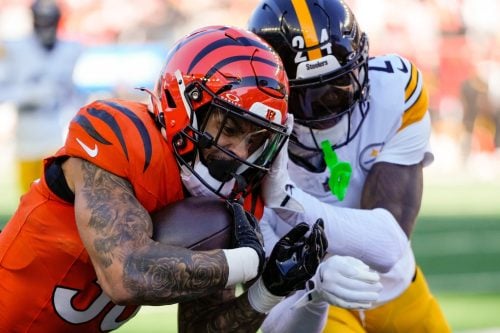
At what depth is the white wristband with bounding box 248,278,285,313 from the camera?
302 cm

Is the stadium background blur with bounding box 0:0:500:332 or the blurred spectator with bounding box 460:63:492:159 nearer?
the stadium background blur with bounding box 0:0:500:332

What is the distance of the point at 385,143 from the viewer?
150 inches

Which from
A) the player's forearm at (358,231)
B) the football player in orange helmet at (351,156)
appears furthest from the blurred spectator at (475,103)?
the player's forearm at (358,231)

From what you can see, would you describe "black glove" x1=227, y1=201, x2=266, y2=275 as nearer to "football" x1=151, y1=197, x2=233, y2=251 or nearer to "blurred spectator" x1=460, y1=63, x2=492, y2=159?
"football" x1=151, y1=197, x2=233, y2=251

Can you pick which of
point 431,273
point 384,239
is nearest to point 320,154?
point 384,239

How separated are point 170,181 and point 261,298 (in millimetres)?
436

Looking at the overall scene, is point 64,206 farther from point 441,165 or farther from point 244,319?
point 441,165

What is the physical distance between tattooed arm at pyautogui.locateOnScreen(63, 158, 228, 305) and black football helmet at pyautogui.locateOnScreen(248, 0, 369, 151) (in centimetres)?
91

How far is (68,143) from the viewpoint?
292 cm

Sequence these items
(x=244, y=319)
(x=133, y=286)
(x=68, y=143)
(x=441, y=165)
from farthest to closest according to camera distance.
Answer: (x=441, y=165)
(x=244, y=319)
(x=68, y=143)
(x=133, y=286)

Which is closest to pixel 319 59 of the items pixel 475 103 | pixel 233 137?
pixel 233 137

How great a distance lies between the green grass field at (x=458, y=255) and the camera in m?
6.25

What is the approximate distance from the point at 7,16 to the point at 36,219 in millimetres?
13566

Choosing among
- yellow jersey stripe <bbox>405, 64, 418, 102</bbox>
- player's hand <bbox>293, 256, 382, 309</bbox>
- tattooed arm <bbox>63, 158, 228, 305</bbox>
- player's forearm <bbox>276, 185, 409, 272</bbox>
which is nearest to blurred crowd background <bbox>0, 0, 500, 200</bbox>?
yellow jersey stripe <bbox>405, 64, 418, 102</bbox>
